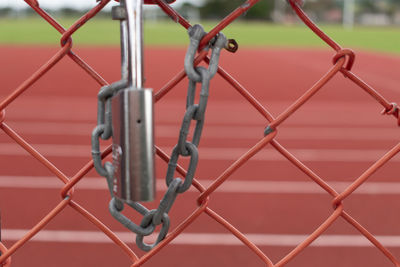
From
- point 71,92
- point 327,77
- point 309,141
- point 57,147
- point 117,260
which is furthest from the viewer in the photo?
point 71,92

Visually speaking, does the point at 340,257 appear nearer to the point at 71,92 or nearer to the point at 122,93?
the point at 122,93

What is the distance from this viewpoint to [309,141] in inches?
239

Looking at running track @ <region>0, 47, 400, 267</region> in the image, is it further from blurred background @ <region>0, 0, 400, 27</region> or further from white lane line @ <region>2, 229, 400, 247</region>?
blurred background @ <region>0, 0, 400, 27</region>

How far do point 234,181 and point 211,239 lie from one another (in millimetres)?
1251

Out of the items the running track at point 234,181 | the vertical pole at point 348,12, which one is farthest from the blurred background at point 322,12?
the running track at point 234,181

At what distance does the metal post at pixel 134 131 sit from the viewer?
59 cm

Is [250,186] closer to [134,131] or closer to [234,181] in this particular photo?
[234,181]

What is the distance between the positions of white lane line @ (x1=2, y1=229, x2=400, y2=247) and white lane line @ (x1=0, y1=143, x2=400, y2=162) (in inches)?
75.9

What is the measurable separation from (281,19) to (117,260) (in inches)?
1740

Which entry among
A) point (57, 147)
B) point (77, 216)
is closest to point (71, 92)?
point (57, 147)

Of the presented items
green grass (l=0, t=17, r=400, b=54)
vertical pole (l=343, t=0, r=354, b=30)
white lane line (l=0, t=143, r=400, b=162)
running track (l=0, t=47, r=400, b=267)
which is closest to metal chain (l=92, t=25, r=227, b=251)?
running track (l=0, t=47, r=400, b=267)

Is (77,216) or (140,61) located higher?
(140,61)

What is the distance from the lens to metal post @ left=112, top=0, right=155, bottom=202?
59cm

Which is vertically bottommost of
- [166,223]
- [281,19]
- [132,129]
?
[281,19]
